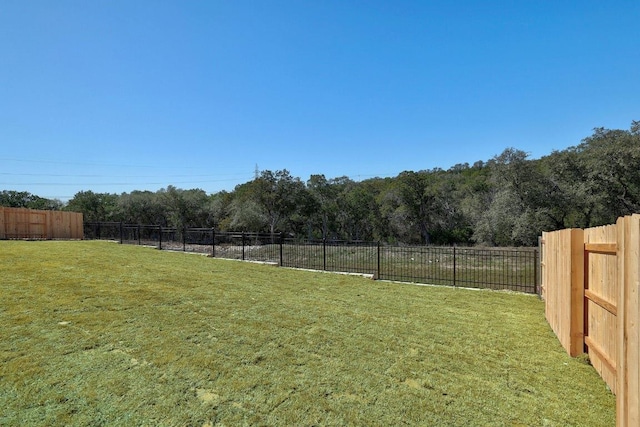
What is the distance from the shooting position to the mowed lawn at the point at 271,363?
8.09 ft

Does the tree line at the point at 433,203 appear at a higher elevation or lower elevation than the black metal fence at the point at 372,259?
higher

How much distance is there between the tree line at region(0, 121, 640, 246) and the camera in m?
22.4

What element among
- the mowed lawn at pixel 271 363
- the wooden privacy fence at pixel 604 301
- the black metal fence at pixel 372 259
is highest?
the wooden privacy fence at pixel 604 301

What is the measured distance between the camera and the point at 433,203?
34.6 meters

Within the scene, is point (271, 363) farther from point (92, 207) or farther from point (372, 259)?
point (92, 207)

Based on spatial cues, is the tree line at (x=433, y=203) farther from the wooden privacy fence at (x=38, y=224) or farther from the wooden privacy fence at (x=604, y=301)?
the wooden privacy fence at (x=604, y=301)

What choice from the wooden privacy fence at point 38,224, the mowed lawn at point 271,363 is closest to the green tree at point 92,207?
the wooden privacy fence at point 38,224

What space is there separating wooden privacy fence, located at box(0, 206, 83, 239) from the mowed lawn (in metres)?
19.0

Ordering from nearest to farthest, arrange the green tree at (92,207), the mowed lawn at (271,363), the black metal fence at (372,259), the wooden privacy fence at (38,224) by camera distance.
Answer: the mowed lawn at (271,363), the black metal fence at (372,259), the wooden privacy fence at (38,224), the green tree at (92,207)

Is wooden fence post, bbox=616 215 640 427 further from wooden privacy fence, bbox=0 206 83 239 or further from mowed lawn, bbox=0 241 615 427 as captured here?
wooden privacy fence, bbox=0 206 83 239

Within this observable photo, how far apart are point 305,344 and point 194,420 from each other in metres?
1.67

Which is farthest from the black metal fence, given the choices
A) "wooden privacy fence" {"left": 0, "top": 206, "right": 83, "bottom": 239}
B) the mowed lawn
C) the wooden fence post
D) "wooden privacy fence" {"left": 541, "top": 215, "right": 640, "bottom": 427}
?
"wooden privacy fence" {"left": 0, "top": 206, "right": 83, "bottom": 239}

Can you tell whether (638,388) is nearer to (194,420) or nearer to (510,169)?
(194,420)

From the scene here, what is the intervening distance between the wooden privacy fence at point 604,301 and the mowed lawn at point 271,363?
31 cm
